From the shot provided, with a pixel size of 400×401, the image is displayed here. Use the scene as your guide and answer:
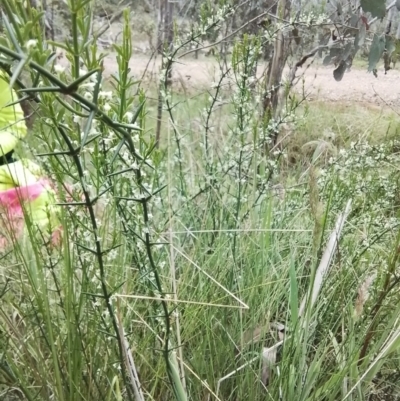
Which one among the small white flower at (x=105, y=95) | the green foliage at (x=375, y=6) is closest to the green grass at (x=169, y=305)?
the small white flower at (x=105, y=95)

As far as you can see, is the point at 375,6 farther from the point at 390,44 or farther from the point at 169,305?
the point at 169,305

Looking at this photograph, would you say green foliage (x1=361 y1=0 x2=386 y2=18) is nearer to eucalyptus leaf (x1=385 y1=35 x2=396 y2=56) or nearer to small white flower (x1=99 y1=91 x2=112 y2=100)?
eucalyptus leaf (x1=385 y1=35 x2=396 y2=56)

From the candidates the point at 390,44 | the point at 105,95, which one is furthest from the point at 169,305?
the point at 390,44

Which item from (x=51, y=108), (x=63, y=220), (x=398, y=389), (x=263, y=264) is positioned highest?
(x=51, y=108)

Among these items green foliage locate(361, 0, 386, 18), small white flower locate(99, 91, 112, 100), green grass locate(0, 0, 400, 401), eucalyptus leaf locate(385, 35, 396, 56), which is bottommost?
green grass locate(0, 0, 400, 401)

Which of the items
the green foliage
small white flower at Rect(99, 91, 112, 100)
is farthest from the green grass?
the green foliage

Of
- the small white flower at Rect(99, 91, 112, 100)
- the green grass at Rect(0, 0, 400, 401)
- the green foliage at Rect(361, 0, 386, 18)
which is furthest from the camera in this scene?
the green foliage at Rect(361, 0, 386, 18)

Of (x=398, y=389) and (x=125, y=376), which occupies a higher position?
(x=125, y=376)

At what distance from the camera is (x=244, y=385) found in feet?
2.15

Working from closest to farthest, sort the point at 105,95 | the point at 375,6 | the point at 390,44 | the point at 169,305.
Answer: the point at 105,95
the point at 169,305
the point at 375,6
the point at 390,44

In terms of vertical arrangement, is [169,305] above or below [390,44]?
below

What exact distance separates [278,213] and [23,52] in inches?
32.3

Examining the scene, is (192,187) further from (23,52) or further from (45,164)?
(23,52)

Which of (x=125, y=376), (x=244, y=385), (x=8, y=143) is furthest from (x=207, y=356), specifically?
(x=8, y=143)
